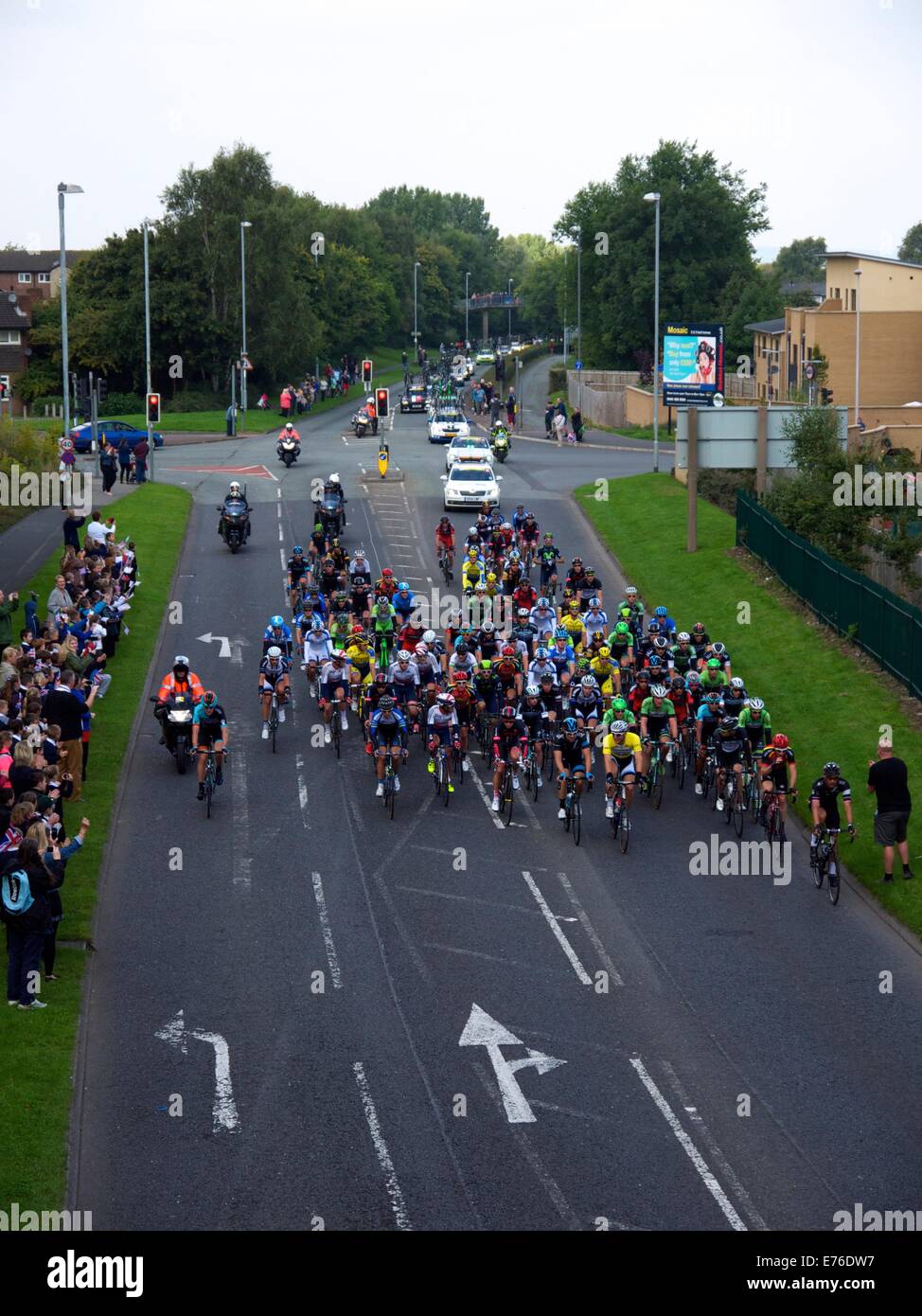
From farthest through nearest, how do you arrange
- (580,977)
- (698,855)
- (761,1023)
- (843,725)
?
(843,725) < (698,855) < (580,977) < (761,1023)

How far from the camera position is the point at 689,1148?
549 inches

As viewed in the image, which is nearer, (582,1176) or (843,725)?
(582,1176)

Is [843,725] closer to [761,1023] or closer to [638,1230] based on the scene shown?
[761,1023]

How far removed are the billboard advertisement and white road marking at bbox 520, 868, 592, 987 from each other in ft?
88.8

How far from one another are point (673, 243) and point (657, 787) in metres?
79.3

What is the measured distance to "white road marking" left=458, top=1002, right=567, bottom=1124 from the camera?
14758mm

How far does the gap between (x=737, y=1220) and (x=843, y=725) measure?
16153 millimetres

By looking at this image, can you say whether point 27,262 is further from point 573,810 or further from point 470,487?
point 573,810

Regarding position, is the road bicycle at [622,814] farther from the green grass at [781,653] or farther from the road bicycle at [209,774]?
the road bicycle at [209,774]

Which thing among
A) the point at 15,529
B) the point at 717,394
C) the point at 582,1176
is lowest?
the point at 582,1176

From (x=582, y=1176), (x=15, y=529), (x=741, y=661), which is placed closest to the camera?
(x=582, y=1176)

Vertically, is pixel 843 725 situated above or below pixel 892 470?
below

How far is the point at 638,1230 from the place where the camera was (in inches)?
489
